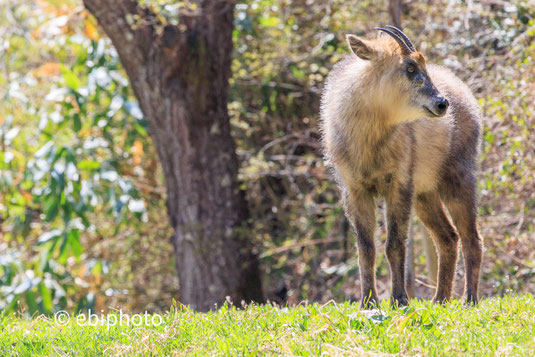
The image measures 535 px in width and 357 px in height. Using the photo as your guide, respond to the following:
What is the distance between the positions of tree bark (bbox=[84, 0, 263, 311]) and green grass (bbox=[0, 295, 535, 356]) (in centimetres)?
434

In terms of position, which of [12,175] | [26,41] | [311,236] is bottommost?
[311,236]

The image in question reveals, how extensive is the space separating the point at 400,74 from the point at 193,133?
→ 4.07m

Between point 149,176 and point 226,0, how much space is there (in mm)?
3112

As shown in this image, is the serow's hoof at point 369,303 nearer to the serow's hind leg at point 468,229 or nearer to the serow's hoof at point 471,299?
the serow's hoof at point 471,299

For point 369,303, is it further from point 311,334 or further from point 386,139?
point 311,334

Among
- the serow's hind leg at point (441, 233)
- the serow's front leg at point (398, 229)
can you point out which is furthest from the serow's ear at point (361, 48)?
the serow's hind leg at point (441, 233)

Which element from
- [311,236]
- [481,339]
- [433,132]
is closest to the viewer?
[481,339]

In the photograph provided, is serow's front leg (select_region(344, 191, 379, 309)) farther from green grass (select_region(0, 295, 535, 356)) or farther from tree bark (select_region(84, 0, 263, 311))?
tree bark (select_region(84, 0, 263, 311))

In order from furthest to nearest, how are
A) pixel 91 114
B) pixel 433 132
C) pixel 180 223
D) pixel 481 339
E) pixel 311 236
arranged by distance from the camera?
pixel 91 114 → pixel 311 236 → pixel 180 223 → pixel 433 132 → pixel 481 339

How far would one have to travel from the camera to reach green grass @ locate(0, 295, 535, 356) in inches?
153

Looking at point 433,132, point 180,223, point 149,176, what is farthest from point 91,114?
point 433,132

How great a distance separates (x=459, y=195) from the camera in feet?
21.0

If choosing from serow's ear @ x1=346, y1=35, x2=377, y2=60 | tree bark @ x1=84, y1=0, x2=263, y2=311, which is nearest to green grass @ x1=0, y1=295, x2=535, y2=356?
serow's ear @ x1=346, y1=35, x2=377, y2=60

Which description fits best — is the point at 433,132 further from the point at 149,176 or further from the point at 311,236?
the point at 149,176
